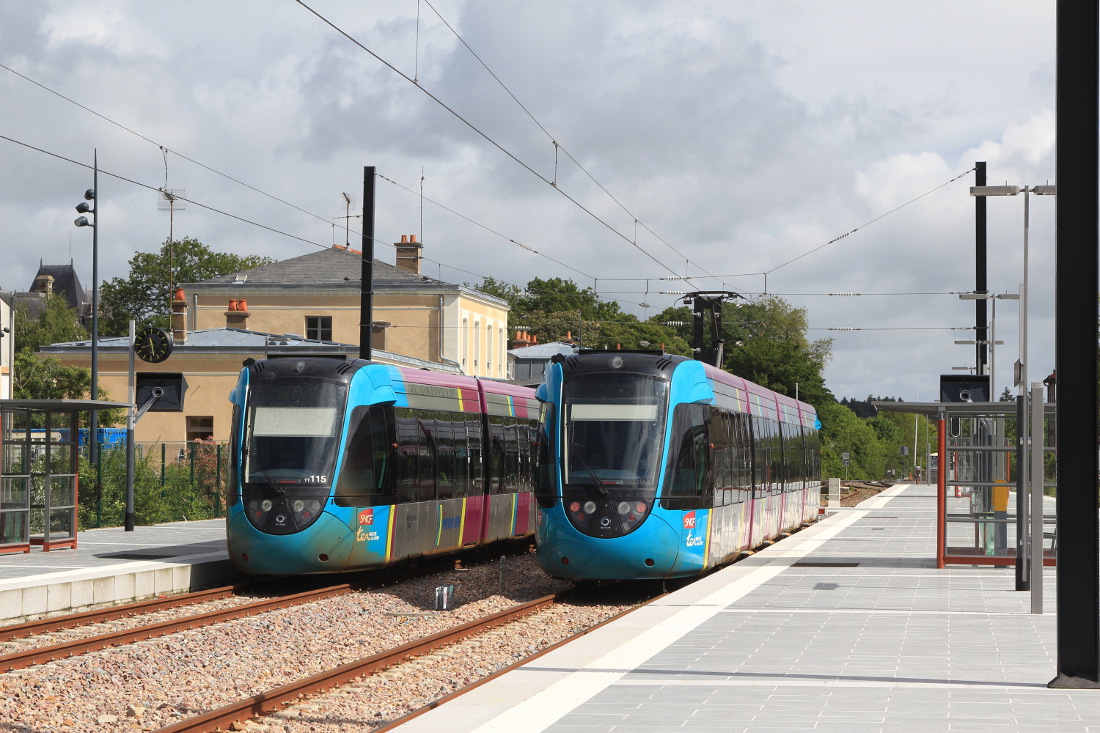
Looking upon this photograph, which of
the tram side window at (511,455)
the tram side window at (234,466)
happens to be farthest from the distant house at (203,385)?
the tram side window at (234,466)

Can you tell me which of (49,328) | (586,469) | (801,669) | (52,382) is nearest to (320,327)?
(52,382)

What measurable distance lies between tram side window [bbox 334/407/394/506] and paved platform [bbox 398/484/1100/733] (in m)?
4.57

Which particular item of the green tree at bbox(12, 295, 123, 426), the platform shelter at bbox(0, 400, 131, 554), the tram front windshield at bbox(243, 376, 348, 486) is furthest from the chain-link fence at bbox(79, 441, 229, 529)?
the tram front windshield at bbox(243, 376, 348, 486)

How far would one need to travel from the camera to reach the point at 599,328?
10869cm

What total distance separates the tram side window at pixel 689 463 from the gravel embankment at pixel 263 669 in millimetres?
1654

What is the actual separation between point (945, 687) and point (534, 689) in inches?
111

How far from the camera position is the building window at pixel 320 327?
6334cm

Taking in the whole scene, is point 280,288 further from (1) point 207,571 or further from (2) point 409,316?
(1) point 207,571

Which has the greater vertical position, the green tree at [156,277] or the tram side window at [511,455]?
the green tree at [156,277]

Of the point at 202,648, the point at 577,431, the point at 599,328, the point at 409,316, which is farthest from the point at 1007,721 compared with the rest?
the point at 599,328

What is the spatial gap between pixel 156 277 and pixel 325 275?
118 ft

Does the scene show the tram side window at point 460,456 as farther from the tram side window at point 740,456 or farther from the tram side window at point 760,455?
the tram side window at point 760,455

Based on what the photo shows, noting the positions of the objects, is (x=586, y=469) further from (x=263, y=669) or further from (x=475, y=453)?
(x=475, y=453)

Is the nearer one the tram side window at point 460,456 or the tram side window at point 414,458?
the tram side window at point 414,458
